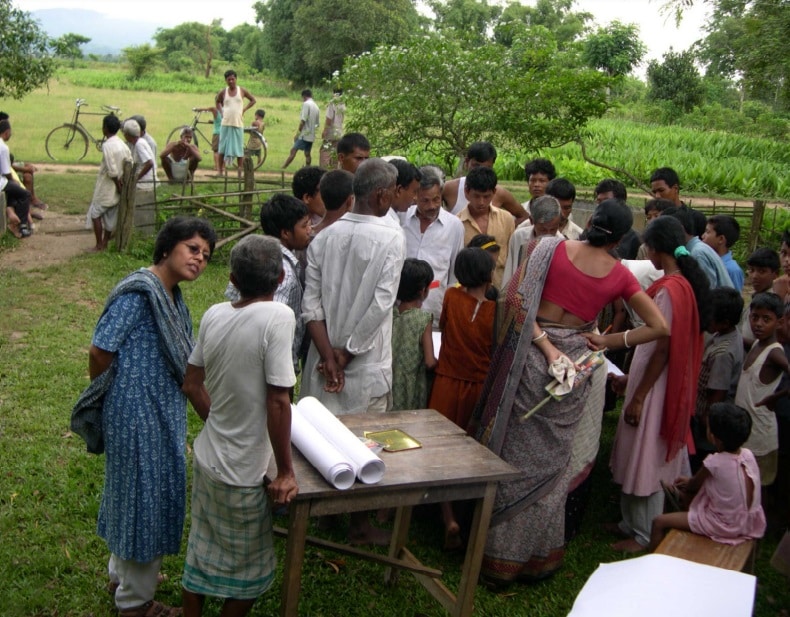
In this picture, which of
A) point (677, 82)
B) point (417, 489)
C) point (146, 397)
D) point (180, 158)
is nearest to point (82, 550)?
point (146, 397)

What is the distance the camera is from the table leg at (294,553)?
9.80ft

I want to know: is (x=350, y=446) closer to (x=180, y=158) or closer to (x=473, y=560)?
(x=473, y=560)

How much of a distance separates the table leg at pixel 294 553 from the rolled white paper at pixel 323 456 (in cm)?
14

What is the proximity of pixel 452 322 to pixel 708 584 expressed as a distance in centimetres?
198

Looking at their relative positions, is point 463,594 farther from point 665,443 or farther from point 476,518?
point 665,443

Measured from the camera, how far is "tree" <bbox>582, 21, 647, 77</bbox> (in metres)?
36.6

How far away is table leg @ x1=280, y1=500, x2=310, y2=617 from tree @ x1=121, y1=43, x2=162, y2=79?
3778 cm

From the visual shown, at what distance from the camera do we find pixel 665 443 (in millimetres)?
4266

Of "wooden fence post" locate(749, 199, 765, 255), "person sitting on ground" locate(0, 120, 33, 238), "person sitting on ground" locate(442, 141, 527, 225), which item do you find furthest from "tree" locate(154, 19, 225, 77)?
"person sitting on ground" locate(442, 141, 527, 225)

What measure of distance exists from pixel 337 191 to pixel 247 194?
6.64 meters

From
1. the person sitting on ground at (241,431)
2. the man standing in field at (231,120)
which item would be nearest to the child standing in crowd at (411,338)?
the person sitting on ground at (241,431)

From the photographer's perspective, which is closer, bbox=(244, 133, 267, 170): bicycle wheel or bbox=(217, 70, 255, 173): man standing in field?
bbox=(217, 70, 255, 173): man standing in field

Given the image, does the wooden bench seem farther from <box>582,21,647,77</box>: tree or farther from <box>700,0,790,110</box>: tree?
<box>582,21,647,77</box>: tree

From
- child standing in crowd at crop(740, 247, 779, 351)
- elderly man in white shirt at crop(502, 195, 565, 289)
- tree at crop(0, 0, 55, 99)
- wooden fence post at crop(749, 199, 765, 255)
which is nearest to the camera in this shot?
elderly man in white shirt at crop(502, 195, 565, 289)
